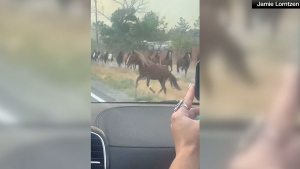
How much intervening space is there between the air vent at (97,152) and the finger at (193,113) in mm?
418

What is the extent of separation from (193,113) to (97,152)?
1.54 feet

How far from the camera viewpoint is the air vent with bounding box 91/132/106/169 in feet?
9.10

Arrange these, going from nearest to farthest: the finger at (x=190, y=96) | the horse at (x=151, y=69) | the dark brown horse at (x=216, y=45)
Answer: the dark brown horse at (x=216, y=45)
the finger at (x=190, y=96)
the horse at (x=151, y=69)

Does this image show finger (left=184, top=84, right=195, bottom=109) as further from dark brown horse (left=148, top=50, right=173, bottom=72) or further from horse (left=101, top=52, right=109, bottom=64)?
horse (left=101, top=52, right=109, bottom=64)

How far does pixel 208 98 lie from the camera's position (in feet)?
8.85

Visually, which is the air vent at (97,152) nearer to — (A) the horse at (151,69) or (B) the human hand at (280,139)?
(A) the horse at (151,69)

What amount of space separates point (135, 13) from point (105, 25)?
0.52 feet

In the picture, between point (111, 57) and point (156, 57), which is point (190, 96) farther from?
point (111, 57)

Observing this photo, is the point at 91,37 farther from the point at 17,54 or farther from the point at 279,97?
the point at 279,97

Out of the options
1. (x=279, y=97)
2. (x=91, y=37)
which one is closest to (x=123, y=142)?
(x=91, y=37)

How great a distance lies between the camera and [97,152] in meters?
2.79

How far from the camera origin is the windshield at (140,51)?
2.81m

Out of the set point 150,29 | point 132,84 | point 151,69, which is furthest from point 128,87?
point 150,29

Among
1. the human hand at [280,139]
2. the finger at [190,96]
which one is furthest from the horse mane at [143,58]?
the human hand at [280,139]
